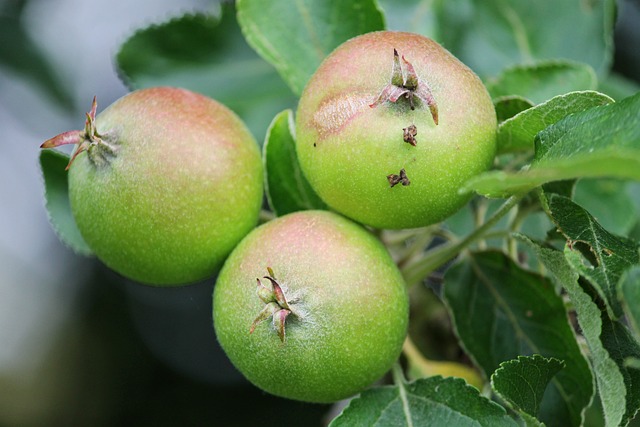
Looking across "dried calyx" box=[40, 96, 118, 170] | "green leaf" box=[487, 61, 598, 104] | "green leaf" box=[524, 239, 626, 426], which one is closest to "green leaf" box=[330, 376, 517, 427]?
"green leaf" box=[524, 239, 626, 426]

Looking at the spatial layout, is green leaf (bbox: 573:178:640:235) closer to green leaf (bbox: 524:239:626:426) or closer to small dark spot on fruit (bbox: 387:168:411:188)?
green leaf (bbox: 524:239:626:426)

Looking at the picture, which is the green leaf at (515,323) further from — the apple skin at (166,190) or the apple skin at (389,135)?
the apple skin at (166,190)

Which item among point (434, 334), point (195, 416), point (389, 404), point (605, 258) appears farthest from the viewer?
point (195, 416)

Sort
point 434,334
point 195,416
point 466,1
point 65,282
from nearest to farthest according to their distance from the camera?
point 434,334, point 466,1, point 195,416, point 65,282

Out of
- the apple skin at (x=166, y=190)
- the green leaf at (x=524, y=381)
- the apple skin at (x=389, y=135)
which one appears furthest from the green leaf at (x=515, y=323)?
the apple skin at (x=166, y=190)

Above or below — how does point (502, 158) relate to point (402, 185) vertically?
below

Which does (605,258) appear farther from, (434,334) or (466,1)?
(466,1)

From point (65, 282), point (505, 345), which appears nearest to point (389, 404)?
point (505, 345)
